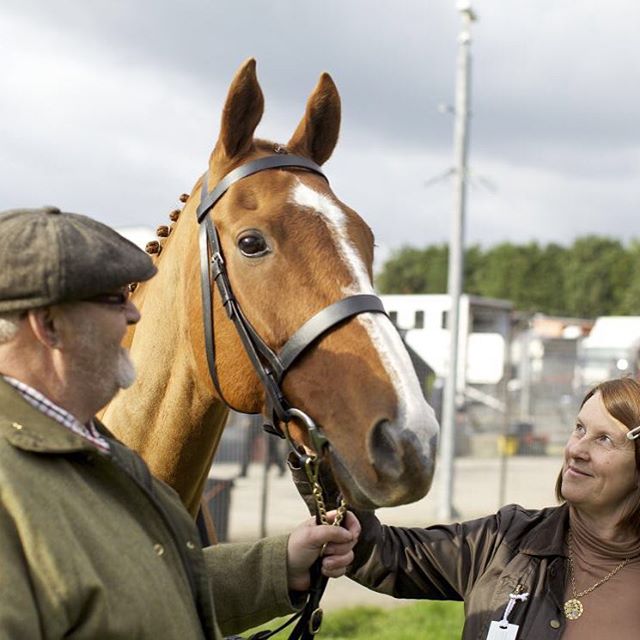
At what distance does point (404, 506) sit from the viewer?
9.73m

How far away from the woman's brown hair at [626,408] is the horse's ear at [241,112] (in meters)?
1.41

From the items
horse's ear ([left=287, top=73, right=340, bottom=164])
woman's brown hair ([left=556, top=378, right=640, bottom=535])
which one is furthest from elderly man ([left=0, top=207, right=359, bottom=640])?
woman's brown hair ([left=556, top=378, right=640, bottom=535])

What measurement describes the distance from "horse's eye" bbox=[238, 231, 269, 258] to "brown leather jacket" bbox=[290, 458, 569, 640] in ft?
2.91

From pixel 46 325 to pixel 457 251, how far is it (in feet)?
38.3

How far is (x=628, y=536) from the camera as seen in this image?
2955 millimetres

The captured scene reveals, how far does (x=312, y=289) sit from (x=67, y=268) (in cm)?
95

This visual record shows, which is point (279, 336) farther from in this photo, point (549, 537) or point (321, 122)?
point (549, 537)

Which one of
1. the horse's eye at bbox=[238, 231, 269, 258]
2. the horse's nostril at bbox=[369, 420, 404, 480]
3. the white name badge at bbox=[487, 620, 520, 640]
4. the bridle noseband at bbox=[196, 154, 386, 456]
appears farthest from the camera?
the white name badge at bbox=[487, 620, 520, 640]

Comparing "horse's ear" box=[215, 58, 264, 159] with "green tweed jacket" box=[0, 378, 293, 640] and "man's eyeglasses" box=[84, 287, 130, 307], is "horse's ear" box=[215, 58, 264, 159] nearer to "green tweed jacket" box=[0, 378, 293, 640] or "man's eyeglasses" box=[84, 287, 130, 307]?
"man's eyeglasses" box=[84, 287, 130, 307]

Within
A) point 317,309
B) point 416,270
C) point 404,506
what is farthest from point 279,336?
point 416,270

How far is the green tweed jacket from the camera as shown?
1545mm

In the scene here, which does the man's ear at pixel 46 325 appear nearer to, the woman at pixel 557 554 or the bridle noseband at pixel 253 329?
the bridle noseband at pixel 253 329

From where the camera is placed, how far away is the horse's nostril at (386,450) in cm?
220

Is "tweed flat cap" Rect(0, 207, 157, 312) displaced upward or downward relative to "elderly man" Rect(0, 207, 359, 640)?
upward
